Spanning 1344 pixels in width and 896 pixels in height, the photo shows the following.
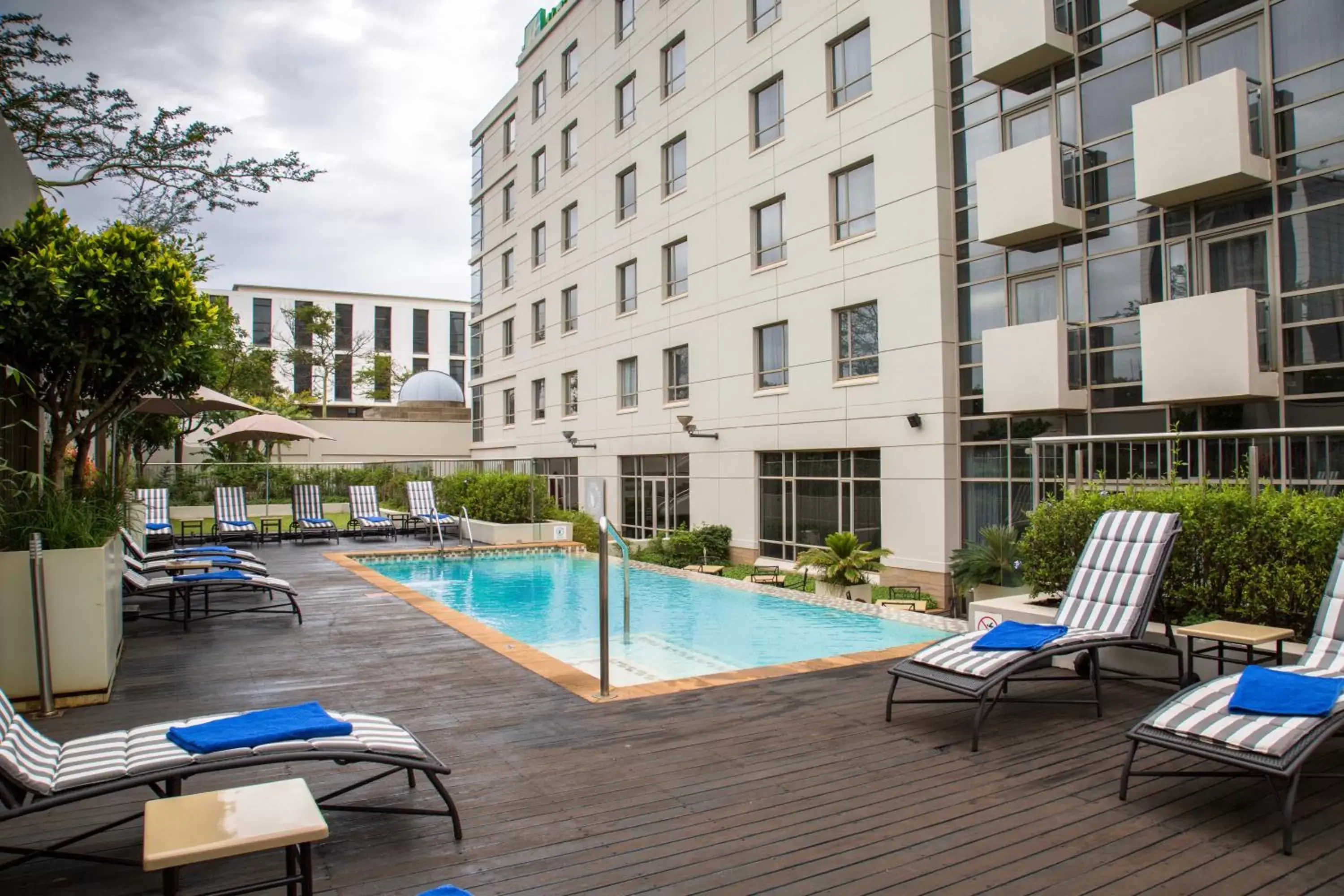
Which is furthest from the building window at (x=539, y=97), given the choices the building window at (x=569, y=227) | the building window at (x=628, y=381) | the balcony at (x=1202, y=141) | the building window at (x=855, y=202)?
the balcony at (x=1202, y=141)

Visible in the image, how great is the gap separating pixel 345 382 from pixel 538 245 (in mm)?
38897

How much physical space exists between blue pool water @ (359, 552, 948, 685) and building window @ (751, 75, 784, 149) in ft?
32.3

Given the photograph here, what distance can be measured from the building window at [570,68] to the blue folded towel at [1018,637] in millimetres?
25479

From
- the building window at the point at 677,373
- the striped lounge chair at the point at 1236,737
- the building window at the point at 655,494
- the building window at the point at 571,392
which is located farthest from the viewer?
the building window at the point at 571,392

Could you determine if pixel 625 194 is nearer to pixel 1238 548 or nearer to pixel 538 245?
pixel 538 245

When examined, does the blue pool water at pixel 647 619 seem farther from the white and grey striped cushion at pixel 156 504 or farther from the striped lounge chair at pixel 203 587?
the white and grey striped cushion at pixel 156 504

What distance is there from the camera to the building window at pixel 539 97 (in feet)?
96.8

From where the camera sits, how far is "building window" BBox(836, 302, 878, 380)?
52.9ft

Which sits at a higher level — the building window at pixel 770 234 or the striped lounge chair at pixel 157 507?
the building window at pixel 770 234

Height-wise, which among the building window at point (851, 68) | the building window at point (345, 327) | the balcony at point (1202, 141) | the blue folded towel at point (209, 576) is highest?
the building window at point (345, 327)

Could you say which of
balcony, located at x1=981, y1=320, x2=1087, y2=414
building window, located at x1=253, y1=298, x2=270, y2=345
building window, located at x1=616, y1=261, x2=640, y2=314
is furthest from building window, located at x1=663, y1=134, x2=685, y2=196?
building window, located at x1=253, y1=298, x2=270, y2=345

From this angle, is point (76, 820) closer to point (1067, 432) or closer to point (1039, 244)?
point (1067, 432)

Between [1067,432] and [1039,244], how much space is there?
10.1 ft

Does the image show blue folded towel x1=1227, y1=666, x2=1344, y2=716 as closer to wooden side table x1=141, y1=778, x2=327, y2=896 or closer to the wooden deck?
the wooden deck
